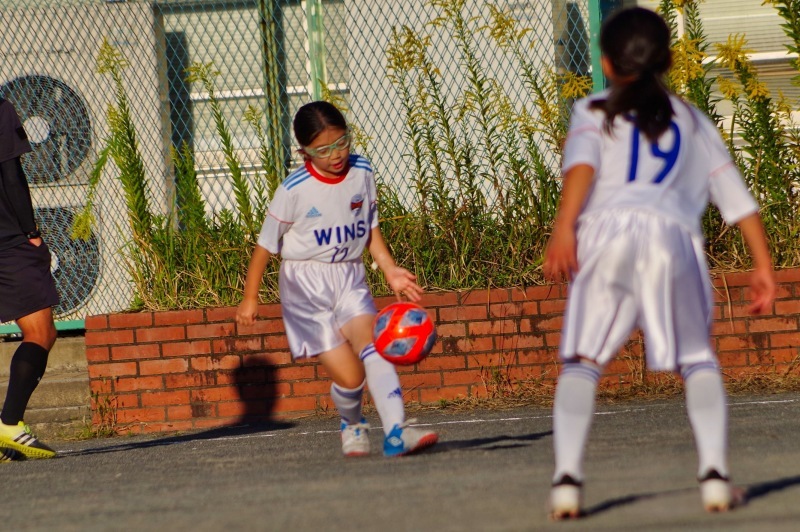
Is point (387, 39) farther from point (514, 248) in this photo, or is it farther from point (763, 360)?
point (763, 360)

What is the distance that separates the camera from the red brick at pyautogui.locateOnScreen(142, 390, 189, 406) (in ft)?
26.2

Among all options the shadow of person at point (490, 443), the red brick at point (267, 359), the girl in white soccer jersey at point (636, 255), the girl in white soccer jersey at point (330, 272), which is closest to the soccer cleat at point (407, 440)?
the girl in white soccer jersey at point (330, 272)

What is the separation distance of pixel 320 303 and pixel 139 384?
2.66 m

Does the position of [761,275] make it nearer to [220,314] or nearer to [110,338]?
[220,314]

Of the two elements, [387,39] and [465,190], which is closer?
[465,190]

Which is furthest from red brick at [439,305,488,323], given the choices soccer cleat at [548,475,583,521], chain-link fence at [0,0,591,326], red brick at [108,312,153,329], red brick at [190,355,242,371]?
soccer cleat at [548,475,583,521]

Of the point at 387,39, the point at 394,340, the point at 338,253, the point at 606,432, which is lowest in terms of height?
the point at 606,432

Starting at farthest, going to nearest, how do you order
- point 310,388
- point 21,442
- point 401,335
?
point 310,388 < point 21,442 < point 401,335

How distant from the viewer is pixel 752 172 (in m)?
8.36

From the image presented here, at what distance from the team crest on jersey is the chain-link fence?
341 centimetres

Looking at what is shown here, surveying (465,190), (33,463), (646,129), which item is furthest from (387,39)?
(646,129)

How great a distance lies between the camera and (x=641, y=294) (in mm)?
3842

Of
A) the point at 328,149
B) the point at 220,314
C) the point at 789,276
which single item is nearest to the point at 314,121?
the point at 328,149

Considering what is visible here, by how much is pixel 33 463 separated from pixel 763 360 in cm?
433
